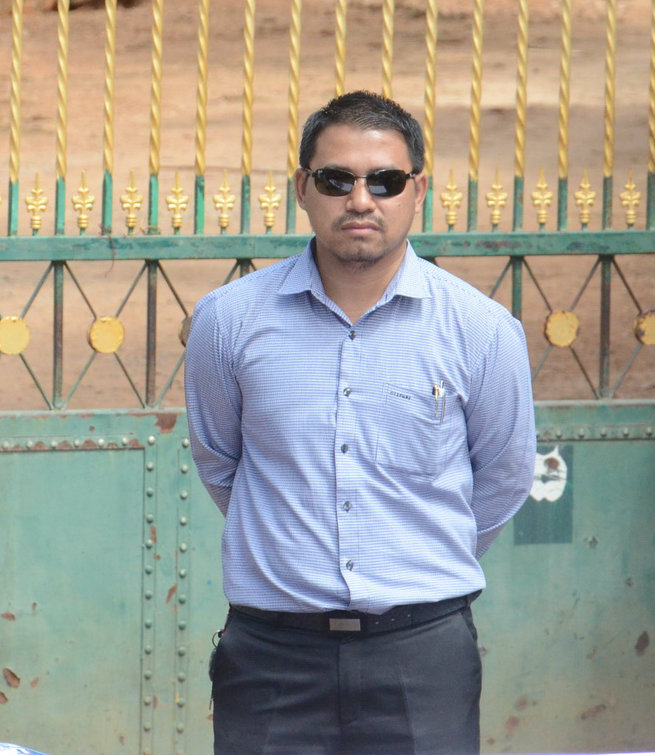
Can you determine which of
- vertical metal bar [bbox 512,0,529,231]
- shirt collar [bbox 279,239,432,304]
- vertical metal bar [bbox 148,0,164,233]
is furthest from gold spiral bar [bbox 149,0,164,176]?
shirt collar [bbox 279,239,432,304]

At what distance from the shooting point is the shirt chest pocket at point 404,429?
2.61 meters

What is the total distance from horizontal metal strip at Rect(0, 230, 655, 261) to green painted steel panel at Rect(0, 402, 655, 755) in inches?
18.0

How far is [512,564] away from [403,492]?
1.70 m

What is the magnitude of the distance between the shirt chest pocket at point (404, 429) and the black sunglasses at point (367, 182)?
0.35 metres

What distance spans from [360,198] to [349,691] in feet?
2.93

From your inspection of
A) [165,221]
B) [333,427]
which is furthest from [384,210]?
[165,221]

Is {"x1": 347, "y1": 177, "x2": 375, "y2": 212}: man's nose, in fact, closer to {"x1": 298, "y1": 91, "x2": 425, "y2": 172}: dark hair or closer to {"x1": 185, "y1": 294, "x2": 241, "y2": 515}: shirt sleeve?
{"x1": 298, "y1": 91, "x2": 425, "y2": 172}: dark hair

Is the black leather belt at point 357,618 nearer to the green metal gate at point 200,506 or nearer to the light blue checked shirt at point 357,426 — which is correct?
the light blue checked shirt at point 357,426

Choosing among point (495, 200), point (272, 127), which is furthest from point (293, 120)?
point (272, 127)

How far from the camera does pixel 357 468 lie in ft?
8.54

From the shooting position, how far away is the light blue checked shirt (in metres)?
2.61

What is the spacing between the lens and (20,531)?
13.4ft

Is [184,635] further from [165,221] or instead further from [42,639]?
[165,221]

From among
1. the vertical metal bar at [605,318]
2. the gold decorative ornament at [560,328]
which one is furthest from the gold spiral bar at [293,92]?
the vertical metal bar at [605,318]
